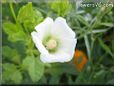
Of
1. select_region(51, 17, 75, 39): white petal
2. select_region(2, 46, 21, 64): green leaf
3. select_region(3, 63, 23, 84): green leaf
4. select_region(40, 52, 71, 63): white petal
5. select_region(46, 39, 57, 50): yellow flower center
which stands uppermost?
select_region(51, 17, 75, 39): white petal

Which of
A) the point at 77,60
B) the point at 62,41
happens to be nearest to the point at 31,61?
the point at 62,41

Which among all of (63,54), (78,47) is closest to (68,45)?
(63,54)

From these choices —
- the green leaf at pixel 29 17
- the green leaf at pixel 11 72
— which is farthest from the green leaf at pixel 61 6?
the green leaf at pixel 11 72

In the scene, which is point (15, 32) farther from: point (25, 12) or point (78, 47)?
point (78, 47)

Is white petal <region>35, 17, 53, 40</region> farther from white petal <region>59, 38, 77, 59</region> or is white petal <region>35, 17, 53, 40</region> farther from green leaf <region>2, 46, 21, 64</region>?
green leaf <region>2, 46, 21, 64</region>

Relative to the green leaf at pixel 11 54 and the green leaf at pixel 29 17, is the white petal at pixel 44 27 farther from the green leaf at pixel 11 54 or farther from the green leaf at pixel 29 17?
the green leaf at pixel 11 54

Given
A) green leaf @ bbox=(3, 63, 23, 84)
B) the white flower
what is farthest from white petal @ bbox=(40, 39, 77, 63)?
green leaf @ bbox=(3, 63, 23, 84)
